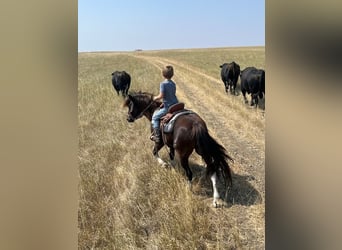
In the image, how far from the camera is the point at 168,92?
2.83 metres

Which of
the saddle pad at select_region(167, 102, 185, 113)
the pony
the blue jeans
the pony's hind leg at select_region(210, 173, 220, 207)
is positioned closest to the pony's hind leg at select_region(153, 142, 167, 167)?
the pony

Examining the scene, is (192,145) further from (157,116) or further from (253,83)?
(253,83)

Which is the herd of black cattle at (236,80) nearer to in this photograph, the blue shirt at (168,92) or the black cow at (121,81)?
the black cow at (121,81)

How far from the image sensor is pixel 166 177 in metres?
2.81

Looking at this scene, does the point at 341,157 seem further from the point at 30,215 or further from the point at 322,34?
the point at 30,215

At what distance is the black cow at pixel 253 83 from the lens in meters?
2.48

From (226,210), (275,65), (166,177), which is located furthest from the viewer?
(166,177)

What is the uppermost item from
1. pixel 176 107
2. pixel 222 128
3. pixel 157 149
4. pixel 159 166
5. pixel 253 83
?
pixel 253 83

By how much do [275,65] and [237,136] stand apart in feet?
1.75

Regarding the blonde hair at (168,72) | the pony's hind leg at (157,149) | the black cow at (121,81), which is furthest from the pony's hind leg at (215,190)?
the black cow at (121,81)

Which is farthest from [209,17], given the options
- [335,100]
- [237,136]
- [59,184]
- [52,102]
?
[59,184]

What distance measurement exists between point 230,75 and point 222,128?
33 centimetres

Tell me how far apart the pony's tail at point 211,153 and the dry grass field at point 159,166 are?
0.04m

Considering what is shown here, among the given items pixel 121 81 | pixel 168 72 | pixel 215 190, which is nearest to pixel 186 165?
pixel 215 190
